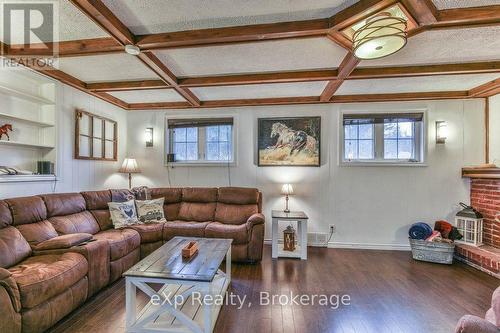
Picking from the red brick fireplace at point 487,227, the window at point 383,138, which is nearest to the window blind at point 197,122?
the window at point 383,138

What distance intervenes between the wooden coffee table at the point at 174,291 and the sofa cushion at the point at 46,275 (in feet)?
1.80

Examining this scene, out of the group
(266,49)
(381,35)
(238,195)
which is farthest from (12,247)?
(381,35)

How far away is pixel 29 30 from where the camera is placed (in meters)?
2.16

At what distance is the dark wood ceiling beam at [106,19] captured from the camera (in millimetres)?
1690

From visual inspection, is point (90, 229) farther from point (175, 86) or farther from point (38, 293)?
point (175, 86)

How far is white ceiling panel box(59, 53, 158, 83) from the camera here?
2.68m

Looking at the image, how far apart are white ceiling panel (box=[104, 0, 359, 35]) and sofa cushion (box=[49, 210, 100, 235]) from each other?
7.40ft

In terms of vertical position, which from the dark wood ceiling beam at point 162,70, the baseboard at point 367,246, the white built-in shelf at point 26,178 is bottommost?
the baseboard at point 367,246

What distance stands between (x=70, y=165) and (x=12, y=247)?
5.06 ft

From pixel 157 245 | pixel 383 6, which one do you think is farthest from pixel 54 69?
pixel 383 6

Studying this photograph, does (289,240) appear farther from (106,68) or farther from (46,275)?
(106,68)

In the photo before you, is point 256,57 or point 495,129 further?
point 495,129

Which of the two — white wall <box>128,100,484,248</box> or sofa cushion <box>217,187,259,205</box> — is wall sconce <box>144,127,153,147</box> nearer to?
white wall <box>128,100,484,248</box>

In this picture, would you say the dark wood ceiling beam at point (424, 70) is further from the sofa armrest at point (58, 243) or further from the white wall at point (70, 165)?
the white wall at point (70, 165)
